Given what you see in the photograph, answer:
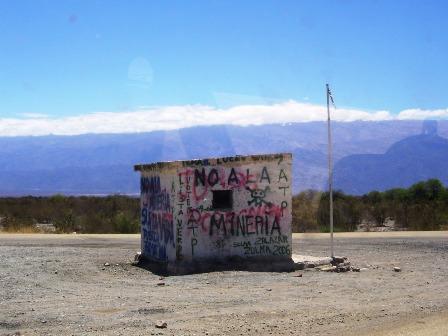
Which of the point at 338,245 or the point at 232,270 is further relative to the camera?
the point at 338,245

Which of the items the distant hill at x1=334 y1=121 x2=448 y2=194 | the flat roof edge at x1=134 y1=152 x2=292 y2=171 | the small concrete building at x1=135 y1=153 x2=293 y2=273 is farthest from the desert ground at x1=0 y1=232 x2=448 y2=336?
the distant hill at x1=334 y1=121 x2=448 y2=194

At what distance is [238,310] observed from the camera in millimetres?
11406

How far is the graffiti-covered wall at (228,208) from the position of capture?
57.9 ft

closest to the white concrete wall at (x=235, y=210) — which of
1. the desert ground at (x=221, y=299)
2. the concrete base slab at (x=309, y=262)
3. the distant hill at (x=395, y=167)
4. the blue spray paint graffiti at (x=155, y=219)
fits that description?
the concrete base slab at (x=309, y=262)

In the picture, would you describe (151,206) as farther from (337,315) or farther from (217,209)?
(337,315)

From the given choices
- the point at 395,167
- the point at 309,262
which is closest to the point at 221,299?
the point at 309,262

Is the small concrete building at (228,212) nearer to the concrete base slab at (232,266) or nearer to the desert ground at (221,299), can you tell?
the concrete base slab at (232,266)

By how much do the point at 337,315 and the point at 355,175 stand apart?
13065 cm

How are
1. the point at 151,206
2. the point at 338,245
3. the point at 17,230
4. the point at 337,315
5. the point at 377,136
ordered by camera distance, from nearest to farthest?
the point at 337,315 < the point at 151,206 < the point at 338,245 < the point at 17,230 < the point at 377,136

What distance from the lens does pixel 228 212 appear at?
1781cm

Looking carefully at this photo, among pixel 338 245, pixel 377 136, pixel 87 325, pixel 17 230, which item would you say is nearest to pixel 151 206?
pixel 338 245

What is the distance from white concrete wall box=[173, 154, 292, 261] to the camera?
695 inches

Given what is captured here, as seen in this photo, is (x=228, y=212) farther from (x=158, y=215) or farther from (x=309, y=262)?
(x=309, y=262)

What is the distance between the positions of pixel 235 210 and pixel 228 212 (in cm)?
18
